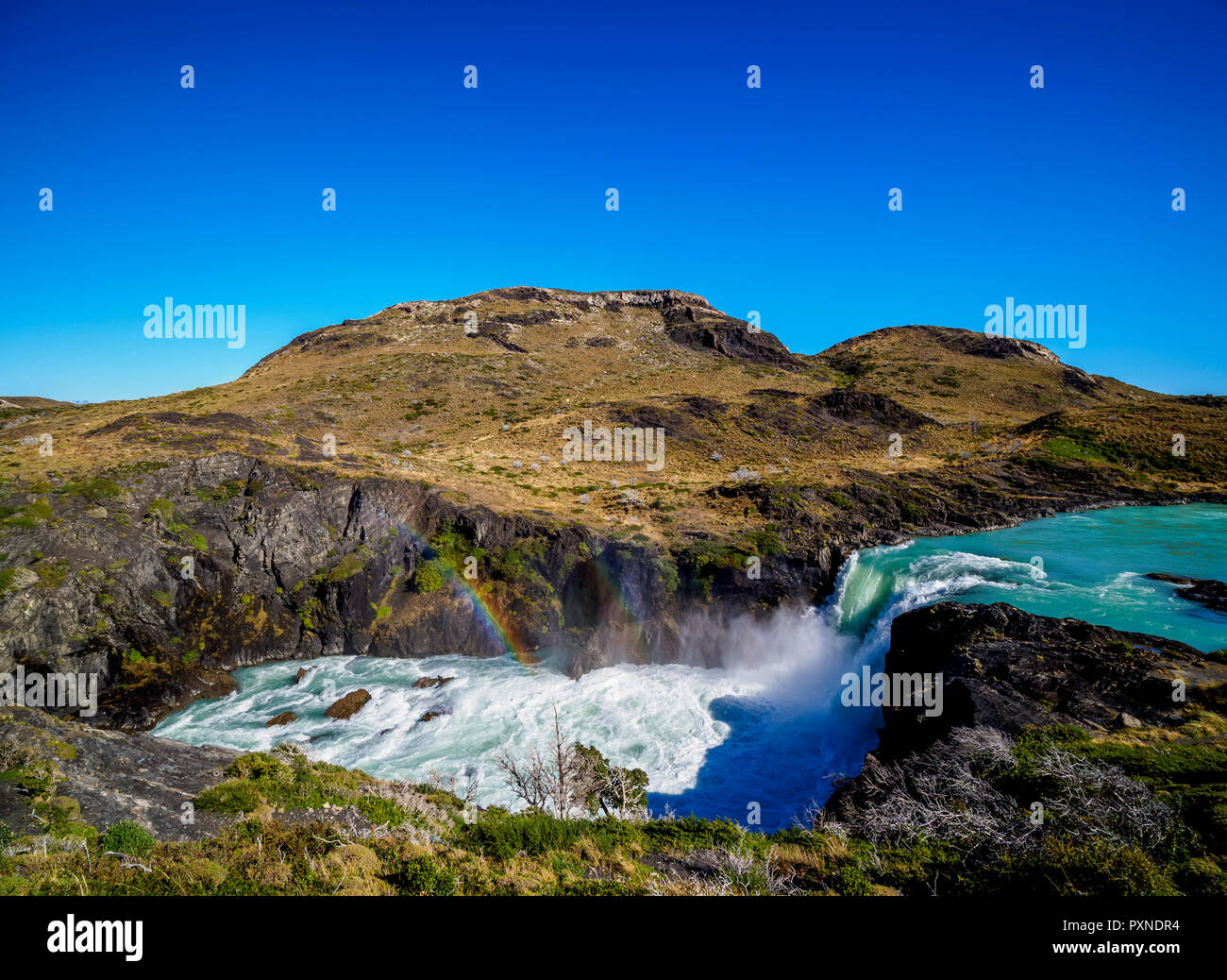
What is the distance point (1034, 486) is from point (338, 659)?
173 ft

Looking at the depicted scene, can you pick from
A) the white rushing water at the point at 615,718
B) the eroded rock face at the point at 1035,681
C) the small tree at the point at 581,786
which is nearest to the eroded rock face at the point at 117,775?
the small tree at the point at 581,786

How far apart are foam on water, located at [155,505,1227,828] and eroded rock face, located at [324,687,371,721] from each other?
303mm

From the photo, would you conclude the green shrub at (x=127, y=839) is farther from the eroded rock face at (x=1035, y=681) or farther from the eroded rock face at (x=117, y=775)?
the eroded rock face at (x=1035, y=681)

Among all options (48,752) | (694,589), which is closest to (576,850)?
(48,752)

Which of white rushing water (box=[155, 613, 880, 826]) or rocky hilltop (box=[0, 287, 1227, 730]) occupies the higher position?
rocky hilltop (box=[0, 287, 1227, 730])

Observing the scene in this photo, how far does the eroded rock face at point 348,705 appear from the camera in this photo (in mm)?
23938

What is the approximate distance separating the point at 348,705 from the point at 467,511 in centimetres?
1179

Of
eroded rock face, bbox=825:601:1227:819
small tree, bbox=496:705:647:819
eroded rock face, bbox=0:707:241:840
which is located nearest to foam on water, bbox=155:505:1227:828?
small tree, bbox=496:705:647:819

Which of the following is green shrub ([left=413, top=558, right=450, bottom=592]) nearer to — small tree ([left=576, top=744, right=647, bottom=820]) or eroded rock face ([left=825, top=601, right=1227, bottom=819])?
small tree ([left=576, top=744, right=647, bottom=820])

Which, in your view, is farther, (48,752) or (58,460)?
(58,460)

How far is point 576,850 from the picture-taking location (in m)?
11.2

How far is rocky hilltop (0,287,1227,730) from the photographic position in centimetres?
2484

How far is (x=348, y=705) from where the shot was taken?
2425 centimetres
